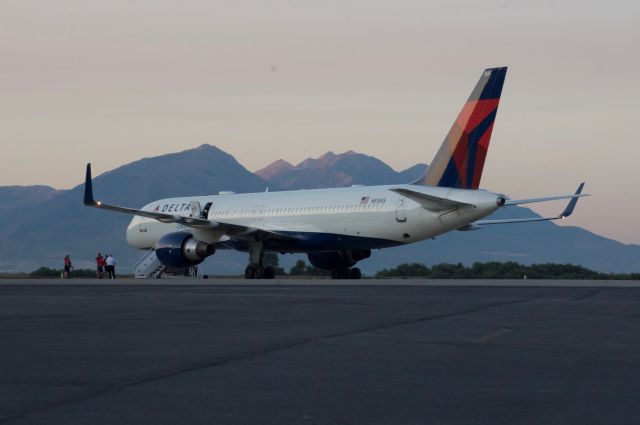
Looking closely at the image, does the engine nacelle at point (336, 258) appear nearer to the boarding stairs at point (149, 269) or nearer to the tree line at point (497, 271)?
the boarding stairs at point (149, 269)

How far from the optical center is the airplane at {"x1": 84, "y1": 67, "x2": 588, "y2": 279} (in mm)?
42375

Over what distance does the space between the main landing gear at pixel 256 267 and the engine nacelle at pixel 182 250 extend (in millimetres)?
1722

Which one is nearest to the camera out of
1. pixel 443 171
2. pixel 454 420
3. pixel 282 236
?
pixel 454 420

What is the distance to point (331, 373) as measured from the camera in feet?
37.4

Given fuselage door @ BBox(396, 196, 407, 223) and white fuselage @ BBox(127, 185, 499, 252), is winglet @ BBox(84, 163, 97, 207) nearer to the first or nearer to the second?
white fuselage @ BBox(127, 185, 499, 252)

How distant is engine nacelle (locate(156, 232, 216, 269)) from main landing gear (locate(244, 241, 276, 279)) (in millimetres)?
1722

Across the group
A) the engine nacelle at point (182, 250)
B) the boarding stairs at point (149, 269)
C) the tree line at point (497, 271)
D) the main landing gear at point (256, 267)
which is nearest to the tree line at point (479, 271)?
the tree line at point (497, 271)

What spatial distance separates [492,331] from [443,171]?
26758 mm

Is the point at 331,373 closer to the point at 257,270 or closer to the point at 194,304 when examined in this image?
the point at 194,304

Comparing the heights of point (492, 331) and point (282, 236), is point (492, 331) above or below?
below

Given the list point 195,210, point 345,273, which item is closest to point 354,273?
point 345,273

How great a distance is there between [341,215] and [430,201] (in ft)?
16.7

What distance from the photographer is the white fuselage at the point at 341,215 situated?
42531 mm

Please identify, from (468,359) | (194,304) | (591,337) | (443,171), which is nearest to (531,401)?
(468,359)
